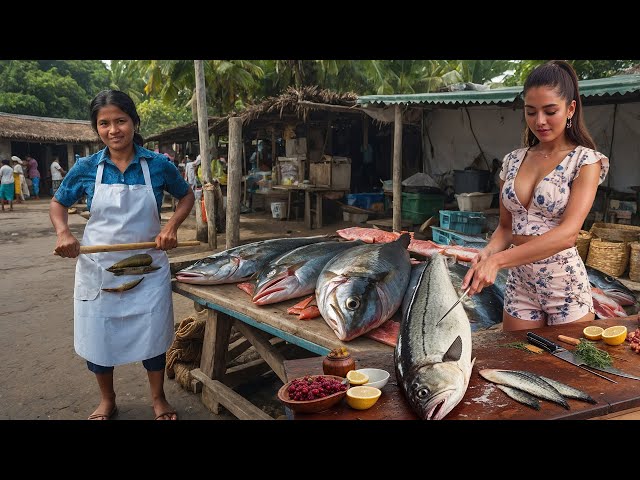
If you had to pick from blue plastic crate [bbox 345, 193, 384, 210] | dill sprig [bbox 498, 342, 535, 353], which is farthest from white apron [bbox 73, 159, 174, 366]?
blue plastic crate [bbox 345, 193, 384, 210]

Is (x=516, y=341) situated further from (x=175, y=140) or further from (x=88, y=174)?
(x=175, y=140)

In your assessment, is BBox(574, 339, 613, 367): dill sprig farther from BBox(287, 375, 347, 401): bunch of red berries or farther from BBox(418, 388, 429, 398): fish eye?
BBox(287, 375, 347, 401): bunch of red berries

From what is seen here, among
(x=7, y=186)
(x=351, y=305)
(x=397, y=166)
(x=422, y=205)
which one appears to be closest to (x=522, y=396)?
(x=351, y=305)

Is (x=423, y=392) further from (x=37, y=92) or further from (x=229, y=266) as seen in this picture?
(x=37, y=92)

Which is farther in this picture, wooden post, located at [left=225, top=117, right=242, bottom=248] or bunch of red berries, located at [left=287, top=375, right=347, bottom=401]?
wooden post, located at [left=225, top=117, right=242, bottom=248]

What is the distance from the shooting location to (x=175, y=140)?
2044 centimetres

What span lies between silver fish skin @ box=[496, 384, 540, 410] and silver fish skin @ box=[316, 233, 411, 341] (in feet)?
3.60

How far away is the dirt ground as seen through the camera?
396cm

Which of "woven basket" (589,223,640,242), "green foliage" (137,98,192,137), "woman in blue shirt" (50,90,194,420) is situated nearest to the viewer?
"woman in blue shirt" (50,90,194,420)

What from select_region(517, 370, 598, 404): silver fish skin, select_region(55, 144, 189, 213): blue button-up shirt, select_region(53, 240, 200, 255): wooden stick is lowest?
select_region(517, 370, 598, 404): silver fish skin

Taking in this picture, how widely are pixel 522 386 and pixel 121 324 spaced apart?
2.49 m

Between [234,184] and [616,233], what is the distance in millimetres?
5890

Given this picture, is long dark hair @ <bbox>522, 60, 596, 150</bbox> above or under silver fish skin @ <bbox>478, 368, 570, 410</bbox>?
above

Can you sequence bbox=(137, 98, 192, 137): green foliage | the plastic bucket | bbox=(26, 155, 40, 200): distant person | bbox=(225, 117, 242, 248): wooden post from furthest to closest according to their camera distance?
bbox=(137, 98, 192, 137): green foliage
bbox=(26, 155, 40, 200): distant person
the plastic bucket
bbox=(225, 117, 242, 248): wooden post
